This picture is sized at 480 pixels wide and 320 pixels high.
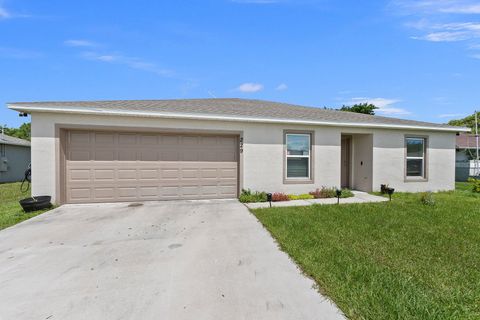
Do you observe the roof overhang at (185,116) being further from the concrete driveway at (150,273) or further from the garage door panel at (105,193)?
the concrete driveway at (150,273)

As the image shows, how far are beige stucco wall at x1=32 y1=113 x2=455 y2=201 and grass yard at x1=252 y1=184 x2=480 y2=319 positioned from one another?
2335 millimetres

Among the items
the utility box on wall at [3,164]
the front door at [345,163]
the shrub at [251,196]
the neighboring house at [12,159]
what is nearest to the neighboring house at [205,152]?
the shrub at [251,196]

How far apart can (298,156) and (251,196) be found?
2418mm

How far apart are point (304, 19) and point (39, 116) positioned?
29.1 feet

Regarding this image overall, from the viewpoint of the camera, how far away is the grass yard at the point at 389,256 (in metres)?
2.33

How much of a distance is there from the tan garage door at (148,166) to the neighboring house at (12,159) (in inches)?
469

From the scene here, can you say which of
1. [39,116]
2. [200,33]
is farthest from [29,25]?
[200,33]

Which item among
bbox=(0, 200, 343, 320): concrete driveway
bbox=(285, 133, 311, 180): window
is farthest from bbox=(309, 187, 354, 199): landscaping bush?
bbox=(0, 200, 343, 320): concrete driveway

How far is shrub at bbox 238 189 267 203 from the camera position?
298 inches

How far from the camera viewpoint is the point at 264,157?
320 inches

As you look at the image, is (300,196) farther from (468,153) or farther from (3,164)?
(468,153)

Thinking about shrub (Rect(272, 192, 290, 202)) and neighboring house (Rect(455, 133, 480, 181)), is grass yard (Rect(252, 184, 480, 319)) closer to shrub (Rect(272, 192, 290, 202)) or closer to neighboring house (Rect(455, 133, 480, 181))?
shrub (Rect(272, 192, 290, 202))

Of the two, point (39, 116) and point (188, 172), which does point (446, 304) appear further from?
point (39, 116)

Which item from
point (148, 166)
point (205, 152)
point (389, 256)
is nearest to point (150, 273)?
point (389, 256)
